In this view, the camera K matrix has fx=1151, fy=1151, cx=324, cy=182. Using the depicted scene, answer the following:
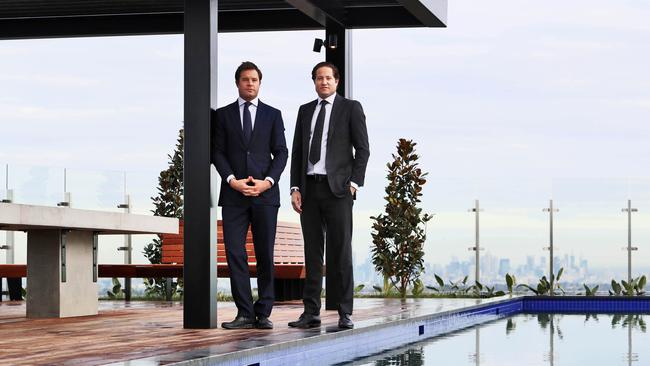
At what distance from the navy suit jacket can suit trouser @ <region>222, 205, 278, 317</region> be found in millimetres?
72

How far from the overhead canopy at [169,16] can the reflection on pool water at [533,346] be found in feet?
8.40

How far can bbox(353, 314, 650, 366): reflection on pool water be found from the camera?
23.7 ft

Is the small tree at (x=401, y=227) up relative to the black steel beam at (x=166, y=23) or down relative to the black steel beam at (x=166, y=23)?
down

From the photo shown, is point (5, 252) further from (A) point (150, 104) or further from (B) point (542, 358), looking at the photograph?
(A) point (150, 104)

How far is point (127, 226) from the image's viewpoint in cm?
873

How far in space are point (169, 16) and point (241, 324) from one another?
3.54 metres

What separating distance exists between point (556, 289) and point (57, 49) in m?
12.0

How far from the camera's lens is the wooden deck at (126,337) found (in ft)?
16.7

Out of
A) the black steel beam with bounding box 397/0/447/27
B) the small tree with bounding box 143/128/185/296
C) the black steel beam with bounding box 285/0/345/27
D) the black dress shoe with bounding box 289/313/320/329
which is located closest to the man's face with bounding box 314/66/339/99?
the black dress shoe with bounding box 289/313/320/329

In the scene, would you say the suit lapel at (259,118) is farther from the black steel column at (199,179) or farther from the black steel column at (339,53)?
the black steel column at (339,53)

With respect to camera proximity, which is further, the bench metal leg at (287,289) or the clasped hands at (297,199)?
the bench metal leg at (287,289)

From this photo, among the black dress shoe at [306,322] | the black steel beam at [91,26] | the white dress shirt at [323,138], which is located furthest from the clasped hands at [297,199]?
the black steel beam at [91,26]

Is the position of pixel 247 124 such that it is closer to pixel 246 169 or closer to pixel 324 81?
pixel 246 169

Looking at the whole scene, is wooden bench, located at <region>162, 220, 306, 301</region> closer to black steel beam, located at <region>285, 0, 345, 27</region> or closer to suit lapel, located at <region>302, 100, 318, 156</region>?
black steel beam, located at <region>285, 0, 345, 27</region>
